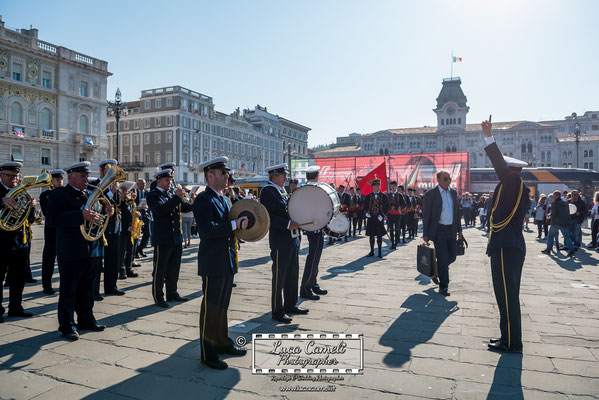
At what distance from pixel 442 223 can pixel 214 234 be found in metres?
4.46

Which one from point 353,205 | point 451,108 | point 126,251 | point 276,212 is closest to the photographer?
point 276,212

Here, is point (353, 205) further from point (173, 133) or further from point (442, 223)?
point (173, 133)

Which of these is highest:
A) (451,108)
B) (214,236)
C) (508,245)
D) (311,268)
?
(451,108)

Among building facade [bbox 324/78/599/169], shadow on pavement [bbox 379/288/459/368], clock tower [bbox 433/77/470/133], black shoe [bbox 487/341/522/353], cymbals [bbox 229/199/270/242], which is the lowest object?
shadow on pavement [bbox 379/288/459/368]

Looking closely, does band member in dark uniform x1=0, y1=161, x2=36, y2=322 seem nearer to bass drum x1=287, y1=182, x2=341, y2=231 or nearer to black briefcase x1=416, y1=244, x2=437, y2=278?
bass drum x1=287, y1=182, x2=341, y2=231

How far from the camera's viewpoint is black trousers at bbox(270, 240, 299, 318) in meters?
5.29

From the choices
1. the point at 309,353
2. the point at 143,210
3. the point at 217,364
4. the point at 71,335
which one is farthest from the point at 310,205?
the point at 143,210

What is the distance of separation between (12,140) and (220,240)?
42.7 metres

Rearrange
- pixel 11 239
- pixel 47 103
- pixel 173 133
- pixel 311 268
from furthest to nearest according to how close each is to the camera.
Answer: pixel 173 133 < pixel 47 103 < pixel 311 268 < pixel 11 239

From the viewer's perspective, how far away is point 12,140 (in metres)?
37.9

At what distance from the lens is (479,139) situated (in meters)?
86.8

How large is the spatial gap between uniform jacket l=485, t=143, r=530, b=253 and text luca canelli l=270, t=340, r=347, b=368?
202cm

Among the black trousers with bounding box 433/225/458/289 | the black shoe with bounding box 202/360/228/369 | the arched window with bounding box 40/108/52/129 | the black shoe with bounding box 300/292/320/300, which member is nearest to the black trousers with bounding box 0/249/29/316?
the black shoe with bounding box 202/360/228/369

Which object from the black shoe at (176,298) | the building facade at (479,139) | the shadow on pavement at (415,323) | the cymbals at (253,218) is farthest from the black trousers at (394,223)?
the building facade at (479,139)
